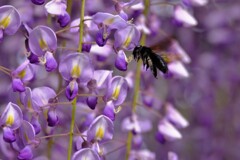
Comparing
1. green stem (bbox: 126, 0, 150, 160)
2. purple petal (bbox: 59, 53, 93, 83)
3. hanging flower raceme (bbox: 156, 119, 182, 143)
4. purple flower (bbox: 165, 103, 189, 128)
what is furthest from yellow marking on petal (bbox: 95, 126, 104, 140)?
purple flower (bbox: 165, 103, 189, 128)

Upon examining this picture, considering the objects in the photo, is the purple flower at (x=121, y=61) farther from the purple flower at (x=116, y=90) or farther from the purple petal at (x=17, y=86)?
the purple petal at (x=17, y=86)

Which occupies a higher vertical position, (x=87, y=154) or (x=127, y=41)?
(x=127, y=41)

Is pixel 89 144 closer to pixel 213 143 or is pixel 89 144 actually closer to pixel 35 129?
pixel 35 129

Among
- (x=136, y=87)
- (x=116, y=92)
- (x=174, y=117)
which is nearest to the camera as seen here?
(x=116, y=92)

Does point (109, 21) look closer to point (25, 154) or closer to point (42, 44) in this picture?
point (42, 44)

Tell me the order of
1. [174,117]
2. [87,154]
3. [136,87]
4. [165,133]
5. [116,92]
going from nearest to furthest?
[87,154]
[116,92]
[136,87]
[165,133]
[174,117]

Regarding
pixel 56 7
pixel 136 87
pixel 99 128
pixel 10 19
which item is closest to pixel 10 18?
pixel 10 19
